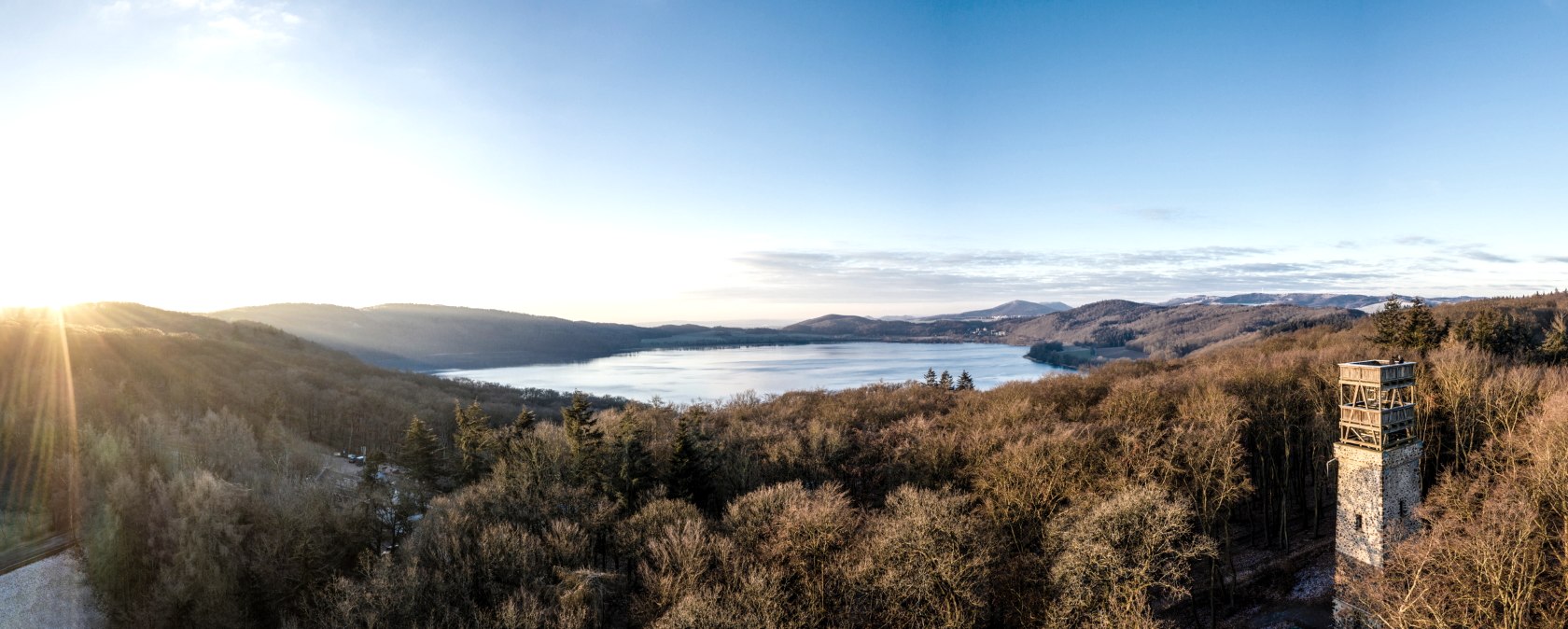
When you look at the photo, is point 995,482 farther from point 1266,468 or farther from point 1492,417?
point 1492,417

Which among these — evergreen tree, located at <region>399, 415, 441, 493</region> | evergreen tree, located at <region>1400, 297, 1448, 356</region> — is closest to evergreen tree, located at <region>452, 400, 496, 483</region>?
evergreen tree, located at <region>399, 415, 441, 493</region>

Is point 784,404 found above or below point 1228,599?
above

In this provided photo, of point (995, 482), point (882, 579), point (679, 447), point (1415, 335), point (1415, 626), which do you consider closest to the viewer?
point (1415, 626)

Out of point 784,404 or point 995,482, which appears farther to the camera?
point 784,404

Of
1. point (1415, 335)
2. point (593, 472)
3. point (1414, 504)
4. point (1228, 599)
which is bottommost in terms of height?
point (1228, 599)

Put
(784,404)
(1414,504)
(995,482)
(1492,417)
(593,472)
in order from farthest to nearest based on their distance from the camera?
(784,404), (593,472), (1492,417), (995,482), (1414,504)

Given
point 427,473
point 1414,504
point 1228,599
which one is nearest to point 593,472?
point 427,473

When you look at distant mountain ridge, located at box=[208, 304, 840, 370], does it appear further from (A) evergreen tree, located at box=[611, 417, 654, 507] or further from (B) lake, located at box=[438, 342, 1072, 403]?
(A) evergreen tree, located at box=[611, 417, 654, 507]
